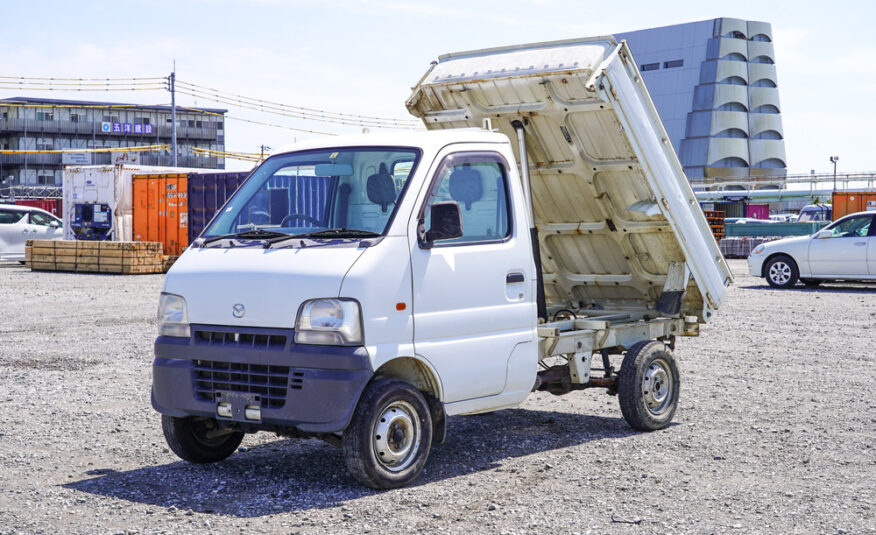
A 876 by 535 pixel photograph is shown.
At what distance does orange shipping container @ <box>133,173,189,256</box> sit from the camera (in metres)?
29.9

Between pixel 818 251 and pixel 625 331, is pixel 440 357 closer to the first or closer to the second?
pixel 625 331

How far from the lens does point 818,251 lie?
71.5 feet

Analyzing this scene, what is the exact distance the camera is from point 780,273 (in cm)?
2255

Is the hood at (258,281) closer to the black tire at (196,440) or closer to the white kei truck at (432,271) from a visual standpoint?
the white kei truck at (432,271)

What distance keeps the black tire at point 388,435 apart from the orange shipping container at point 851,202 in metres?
36.4

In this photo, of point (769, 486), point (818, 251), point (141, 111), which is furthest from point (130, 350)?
point (141, 111)

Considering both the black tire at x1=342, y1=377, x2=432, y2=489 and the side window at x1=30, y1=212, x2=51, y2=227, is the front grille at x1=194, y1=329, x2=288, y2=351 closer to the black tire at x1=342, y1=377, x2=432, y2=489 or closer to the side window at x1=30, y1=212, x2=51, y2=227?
the black tire at x1=342, y1=377, x2=432, y2=489

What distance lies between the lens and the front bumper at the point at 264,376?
5.60m

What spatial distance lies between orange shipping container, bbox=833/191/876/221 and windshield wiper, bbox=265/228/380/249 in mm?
36459

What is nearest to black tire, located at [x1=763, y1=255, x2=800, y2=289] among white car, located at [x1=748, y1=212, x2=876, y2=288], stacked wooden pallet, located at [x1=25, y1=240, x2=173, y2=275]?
white car, located at [x1=748, y1=212, x2=876, y2=288]

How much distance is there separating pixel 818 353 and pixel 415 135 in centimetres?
781

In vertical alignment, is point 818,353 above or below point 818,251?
below

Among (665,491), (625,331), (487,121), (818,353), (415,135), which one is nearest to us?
(665,491)

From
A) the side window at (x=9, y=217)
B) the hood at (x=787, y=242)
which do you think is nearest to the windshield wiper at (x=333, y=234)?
the hood at (x=787, y=242)
